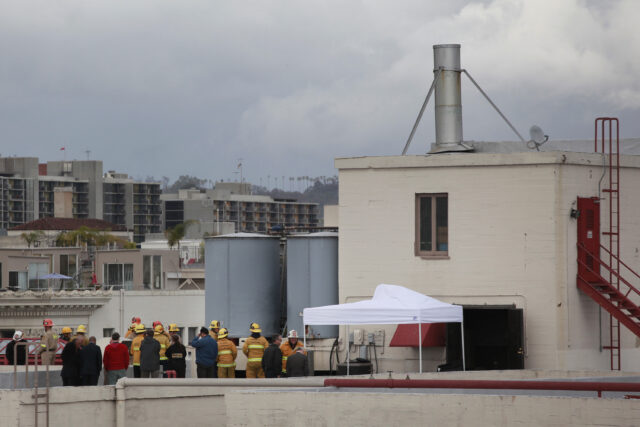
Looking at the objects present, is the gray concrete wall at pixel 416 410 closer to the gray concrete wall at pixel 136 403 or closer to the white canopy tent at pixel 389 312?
the gray concrete wall at pixel 136 403

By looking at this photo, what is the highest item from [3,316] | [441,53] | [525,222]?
[441,53]

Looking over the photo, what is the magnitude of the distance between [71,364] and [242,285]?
8.40 m

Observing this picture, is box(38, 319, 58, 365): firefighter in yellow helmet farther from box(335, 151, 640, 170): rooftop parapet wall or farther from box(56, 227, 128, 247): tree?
box(56, 227, 128, 247): tree

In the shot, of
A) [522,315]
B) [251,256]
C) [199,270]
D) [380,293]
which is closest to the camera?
[380,293]

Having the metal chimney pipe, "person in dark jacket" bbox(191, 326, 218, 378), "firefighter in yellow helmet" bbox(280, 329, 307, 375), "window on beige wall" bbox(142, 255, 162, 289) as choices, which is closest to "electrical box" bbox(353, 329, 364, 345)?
"firefighter in yellow helmet" bbox(280, 329, 307, 375)

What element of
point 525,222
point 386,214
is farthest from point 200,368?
point 525,222

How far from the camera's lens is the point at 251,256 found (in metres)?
32.1

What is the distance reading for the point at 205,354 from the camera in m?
25.9

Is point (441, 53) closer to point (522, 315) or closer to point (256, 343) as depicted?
point (522, 315)

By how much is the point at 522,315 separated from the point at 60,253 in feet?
230

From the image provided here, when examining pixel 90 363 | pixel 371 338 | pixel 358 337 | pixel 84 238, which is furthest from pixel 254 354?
pixel 84 238

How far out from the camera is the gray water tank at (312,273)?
30906 mm

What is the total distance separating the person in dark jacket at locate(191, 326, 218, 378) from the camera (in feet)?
84.7

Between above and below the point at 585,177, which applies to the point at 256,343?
below
